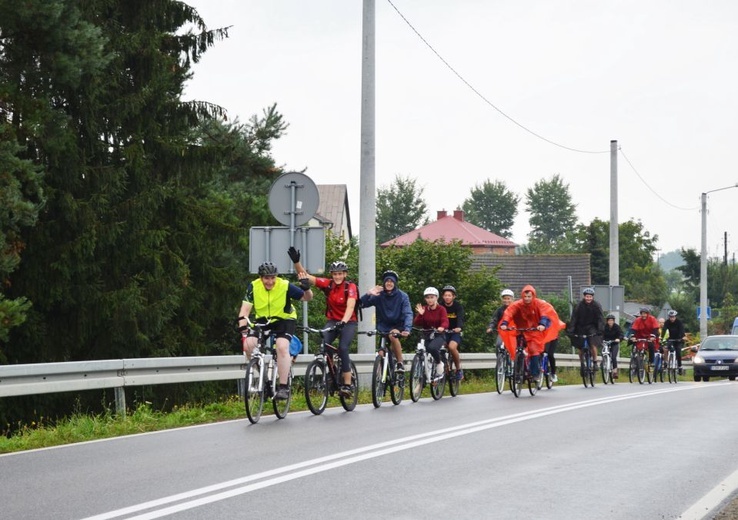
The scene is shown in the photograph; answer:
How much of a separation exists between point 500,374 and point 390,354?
3.86m

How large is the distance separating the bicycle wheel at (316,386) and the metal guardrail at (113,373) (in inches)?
56.7

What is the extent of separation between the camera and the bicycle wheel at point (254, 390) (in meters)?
12.6

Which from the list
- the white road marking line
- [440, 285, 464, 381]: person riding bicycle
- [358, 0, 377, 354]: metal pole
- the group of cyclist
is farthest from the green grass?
the white road marking line

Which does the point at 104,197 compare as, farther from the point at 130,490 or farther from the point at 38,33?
the point at 130,490

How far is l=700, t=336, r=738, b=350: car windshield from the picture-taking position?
36259 millimetres

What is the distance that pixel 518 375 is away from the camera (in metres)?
18.6

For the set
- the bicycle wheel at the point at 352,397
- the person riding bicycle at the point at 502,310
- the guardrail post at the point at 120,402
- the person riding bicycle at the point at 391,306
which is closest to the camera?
the guardrail post at the point at 120,402

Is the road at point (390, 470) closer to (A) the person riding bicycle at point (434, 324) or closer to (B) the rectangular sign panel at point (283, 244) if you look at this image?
(B) the rectangular sign panel at point (283, 244)

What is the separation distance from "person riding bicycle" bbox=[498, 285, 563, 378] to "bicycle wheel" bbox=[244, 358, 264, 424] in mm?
6802

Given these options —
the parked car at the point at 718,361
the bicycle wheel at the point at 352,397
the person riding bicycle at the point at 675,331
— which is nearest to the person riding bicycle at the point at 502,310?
the bicycle wheel at the point at 352,397

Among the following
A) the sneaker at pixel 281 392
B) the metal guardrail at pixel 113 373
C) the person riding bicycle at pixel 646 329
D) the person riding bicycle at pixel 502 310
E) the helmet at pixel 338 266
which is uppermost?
the helmet at pixel 338 266

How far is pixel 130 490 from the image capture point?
8016mm

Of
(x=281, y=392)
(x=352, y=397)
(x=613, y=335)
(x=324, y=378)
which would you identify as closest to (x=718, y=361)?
(x=613, y=335)

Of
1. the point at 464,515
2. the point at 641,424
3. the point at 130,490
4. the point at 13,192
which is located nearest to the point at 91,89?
the point at 13,192
